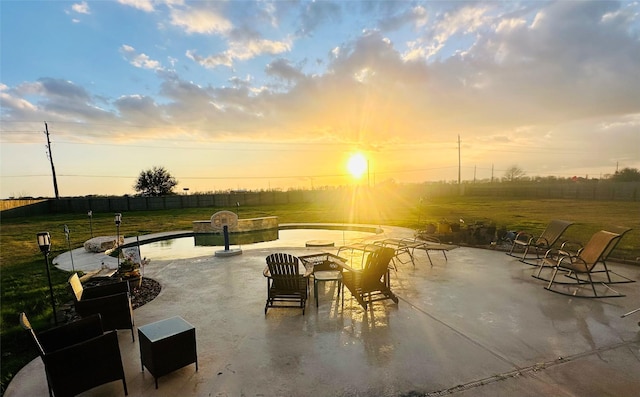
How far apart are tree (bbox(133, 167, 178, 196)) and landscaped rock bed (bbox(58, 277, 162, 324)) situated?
3666 centimetres

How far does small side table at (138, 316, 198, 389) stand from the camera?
8.18ft

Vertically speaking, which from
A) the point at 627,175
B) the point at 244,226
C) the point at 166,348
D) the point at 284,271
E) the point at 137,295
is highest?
the point at 627,175

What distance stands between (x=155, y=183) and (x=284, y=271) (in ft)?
132

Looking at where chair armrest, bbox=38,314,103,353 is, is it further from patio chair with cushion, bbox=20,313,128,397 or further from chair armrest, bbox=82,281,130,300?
chair armrest, bbox=82,281,130,300

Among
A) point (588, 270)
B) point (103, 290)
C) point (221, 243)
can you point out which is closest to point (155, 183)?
point (221, 243)

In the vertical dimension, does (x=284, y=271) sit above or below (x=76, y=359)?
above

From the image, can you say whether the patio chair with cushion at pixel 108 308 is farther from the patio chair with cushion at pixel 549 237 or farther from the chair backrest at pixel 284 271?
the patio chair with cushion at pixel 549 237

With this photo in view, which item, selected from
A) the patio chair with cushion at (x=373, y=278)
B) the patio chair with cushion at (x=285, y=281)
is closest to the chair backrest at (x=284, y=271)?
the patio chair with cushion at (x=285, y=281)

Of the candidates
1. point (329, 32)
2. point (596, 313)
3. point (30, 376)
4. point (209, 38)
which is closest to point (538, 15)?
point (329, 32)

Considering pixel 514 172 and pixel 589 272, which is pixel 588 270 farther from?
pixel 514 172

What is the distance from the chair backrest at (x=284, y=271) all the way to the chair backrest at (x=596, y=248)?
4.25m

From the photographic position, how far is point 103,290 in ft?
12.1

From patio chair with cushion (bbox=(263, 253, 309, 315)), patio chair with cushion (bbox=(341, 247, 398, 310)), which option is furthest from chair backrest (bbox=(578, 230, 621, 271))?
patio chair with cushion (bbox=(263, 253, 309, 315))

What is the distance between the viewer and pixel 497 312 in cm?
373
